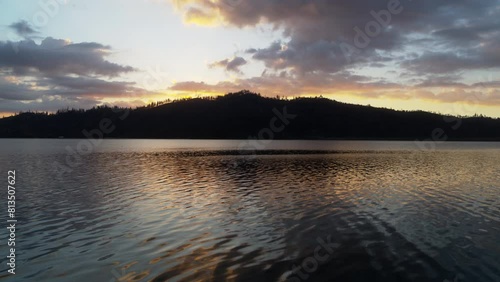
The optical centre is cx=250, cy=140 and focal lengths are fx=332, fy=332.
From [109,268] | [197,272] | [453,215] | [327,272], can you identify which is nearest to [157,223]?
[109,268]

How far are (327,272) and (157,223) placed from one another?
43.2ft

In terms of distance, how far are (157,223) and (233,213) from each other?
247 inches

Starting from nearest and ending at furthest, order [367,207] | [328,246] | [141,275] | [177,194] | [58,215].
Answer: [141,275] → [328,246] → [58,215] → [367,207] → [177,194]

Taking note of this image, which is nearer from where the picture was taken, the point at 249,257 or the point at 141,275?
the point at 141,275

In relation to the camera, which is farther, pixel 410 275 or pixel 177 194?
pixel 177 194

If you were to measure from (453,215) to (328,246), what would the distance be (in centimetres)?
1434

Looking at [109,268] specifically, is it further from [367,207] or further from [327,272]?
[367,207]

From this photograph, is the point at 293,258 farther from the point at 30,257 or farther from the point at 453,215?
the point at 453,215

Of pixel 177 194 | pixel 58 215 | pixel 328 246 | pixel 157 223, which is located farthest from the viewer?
pixel 177 194

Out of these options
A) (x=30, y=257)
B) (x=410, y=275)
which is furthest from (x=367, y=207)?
(x=30, y=257)

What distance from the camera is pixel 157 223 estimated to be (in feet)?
77.9

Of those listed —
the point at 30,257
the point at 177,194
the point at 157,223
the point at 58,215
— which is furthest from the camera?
the point at 177,194

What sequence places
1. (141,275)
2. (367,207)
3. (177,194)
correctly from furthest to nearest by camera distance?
(177,194)
(367,207)
(141,275)

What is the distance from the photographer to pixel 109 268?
15.5 metres
